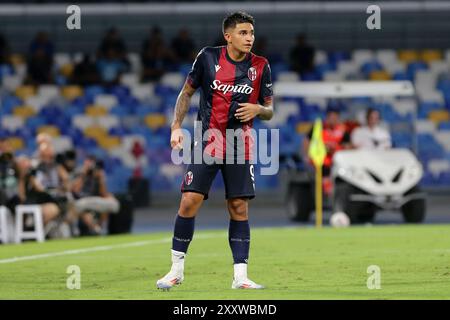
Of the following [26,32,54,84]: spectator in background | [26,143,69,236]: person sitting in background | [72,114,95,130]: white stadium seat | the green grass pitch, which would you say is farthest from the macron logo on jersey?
[26,32,54,84]: spectator in background

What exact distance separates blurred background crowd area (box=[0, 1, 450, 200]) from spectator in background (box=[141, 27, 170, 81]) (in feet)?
0.09

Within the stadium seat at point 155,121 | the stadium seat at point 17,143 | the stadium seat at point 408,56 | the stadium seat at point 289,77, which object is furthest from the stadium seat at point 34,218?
the stadium seat at point 408,56

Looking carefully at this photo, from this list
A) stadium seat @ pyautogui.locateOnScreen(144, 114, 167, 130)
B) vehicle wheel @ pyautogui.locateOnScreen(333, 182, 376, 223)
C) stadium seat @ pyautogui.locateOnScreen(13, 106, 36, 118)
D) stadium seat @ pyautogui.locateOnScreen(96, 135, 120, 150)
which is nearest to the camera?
vehicle wheel @ pyautogui.locateOnScreen(333, 182, 376, 223)

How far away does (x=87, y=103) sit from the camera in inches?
1313

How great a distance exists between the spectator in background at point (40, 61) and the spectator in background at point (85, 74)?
706 mm

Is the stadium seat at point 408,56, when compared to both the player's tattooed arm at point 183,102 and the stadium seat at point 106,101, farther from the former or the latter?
the player's tattooed arm at point 183,102

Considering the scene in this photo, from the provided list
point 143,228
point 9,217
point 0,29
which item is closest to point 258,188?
point 143,228

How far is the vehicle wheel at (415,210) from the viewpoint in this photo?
77.3ft

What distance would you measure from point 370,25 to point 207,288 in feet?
70.7

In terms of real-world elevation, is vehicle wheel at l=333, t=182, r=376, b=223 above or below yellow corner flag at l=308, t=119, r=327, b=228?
below

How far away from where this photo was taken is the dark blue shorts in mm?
10789

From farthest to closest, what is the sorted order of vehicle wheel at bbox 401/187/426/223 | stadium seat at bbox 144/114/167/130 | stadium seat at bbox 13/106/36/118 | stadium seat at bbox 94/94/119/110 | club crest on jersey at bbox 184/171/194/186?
stadium seat at bbox 94/94/119/110
stadium seat at bbox 13/106/36/118
stadium seat at bbox 144/114/167/130
vehicle wheel at bbox 401/187/426/223
club crest on jersey at bbox 184/171/194/186

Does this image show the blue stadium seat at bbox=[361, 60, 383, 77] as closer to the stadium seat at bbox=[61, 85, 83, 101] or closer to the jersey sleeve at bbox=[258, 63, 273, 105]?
the stadium seat at bbox=[61, 85, 83, 101]
